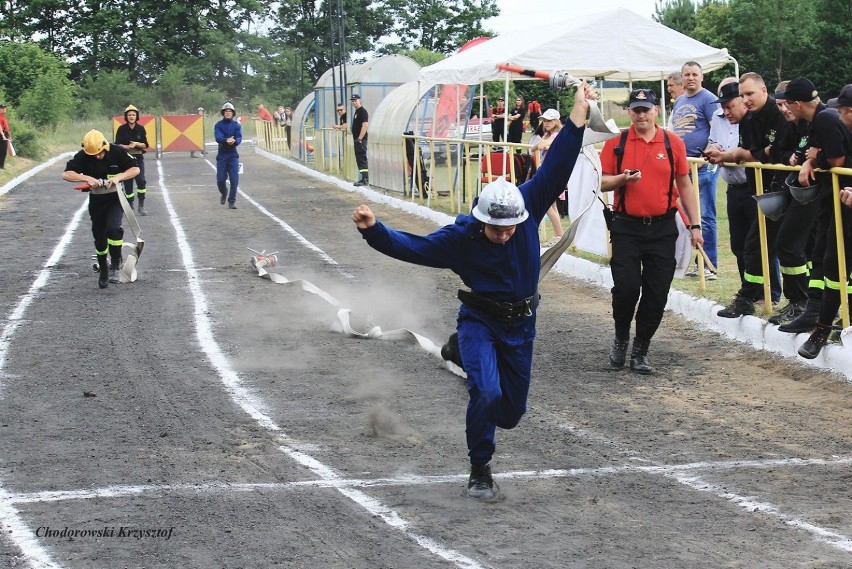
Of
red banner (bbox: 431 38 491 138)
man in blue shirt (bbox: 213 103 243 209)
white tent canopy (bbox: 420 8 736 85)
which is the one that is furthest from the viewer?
red banner (bbox: 431 38 491 138)

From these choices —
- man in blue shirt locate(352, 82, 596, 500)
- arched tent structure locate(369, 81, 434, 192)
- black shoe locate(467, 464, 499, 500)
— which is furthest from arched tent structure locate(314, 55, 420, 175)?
black shoe locate(467, 464, 499, 500)

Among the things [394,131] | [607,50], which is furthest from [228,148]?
[607,50]

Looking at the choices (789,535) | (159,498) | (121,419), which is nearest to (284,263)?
(121,419)

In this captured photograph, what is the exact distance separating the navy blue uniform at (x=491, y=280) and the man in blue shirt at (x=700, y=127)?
20.1 ft

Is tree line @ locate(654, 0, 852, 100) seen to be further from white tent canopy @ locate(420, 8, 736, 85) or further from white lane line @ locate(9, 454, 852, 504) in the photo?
white lane line @ locate(9, 454, 852, 504)

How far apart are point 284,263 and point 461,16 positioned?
6392 cm

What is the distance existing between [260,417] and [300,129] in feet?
120

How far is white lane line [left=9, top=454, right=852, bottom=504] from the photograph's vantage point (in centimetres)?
634

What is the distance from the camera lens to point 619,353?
9711 mm

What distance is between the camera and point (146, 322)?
11742mm

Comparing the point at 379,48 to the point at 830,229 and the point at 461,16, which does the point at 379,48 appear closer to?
the point at 461,16

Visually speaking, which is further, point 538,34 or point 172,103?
point 172,103

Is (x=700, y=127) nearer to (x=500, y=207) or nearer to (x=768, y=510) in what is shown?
(x=500, y=207)

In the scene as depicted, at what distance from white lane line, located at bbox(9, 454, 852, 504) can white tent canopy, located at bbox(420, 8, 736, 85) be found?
12434mm
